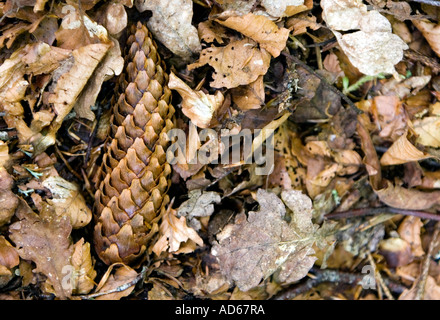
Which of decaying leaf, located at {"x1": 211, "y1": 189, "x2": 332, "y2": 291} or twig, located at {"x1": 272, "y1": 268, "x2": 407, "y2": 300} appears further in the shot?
twig, located at {"x1": 272, "y1": 268, "x2": 407, "y2": 300}

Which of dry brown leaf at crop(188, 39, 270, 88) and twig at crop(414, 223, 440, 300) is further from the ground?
dry brown leaf at crop(188, 39, 270, 88)

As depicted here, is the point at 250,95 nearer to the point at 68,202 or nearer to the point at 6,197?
the point at 68,202

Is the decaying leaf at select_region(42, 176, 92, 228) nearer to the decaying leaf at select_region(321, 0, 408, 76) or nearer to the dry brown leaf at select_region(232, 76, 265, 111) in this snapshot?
the dry brown leaf at select_region(232, 76, 265, 111)

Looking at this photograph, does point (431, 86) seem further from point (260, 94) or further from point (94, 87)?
point (94, 87)

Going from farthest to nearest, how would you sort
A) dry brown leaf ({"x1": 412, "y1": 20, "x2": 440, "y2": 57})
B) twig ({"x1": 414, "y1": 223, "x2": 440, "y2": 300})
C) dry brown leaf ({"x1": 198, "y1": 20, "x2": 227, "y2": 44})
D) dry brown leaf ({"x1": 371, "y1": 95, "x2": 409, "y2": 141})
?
twig ({"x1": 414, "y1": 223, "x2": 440, "y2": 300}), dry brown leaf ({"x1": 371, "y1": 95, "x2": 409, "y2": 141}), dry brown leaf ({"x1": 412, "y1": 20, "x2": 440, "y2": 57}), dry brown leaf ({"x1": 198, "y1": 20, "x2": 227, "y2": 44})

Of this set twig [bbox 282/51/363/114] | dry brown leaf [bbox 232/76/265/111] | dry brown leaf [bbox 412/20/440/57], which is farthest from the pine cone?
dry brown leaf [bbox 412/20/440/57]
